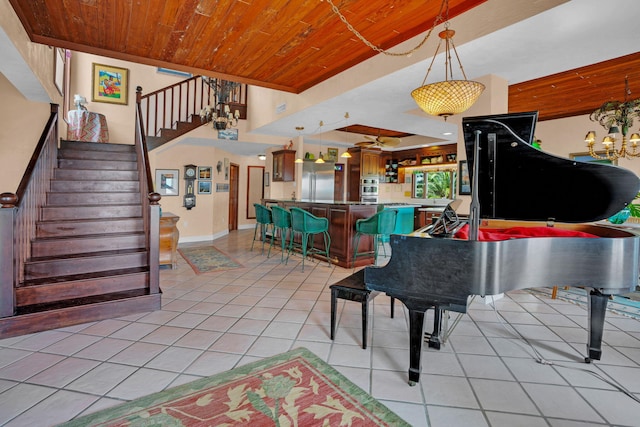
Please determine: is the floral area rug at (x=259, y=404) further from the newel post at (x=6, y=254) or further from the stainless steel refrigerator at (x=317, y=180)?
the stainless steel refrigerator at (x=317, y=180)

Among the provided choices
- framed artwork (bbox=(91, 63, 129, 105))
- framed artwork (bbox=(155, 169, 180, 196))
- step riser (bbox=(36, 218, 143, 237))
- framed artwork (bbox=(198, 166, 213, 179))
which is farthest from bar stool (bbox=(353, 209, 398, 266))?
framed artwork (bbox=(91, 63, 129, 105))

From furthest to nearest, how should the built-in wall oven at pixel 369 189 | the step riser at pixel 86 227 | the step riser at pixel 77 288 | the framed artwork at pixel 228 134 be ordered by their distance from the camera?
1. the built-in wall oven at pixel 369 189
2. the framed artwork at pixel 228 134
3. the step riser at pixel 86 227
4. the step riser at pixel 77 288

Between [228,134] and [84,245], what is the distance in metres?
4.31

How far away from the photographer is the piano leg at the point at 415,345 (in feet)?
6.22

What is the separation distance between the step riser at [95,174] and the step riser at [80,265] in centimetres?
179

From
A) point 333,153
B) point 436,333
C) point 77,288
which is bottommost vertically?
point 436,333

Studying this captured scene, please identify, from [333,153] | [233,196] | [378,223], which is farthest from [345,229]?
[233,196]

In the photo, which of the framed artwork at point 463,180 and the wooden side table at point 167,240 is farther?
the wooden side table at point 167,240

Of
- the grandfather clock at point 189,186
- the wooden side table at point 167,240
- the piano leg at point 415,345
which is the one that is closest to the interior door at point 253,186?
the grandfather clock at point 189,186

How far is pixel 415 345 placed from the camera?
A: 76.8 inches

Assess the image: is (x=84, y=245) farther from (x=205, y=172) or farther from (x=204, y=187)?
(x=205, y=172)

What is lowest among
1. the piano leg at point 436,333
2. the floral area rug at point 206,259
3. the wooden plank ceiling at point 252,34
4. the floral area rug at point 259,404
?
the floral area rug at point 259,404

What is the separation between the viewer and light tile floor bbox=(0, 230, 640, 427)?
1.77m

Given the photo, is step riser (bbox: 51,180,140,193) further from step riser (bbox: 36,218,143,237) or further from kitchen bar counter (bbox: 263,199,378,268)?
kitchen bar counter (bbox: 263,199,378,268)
